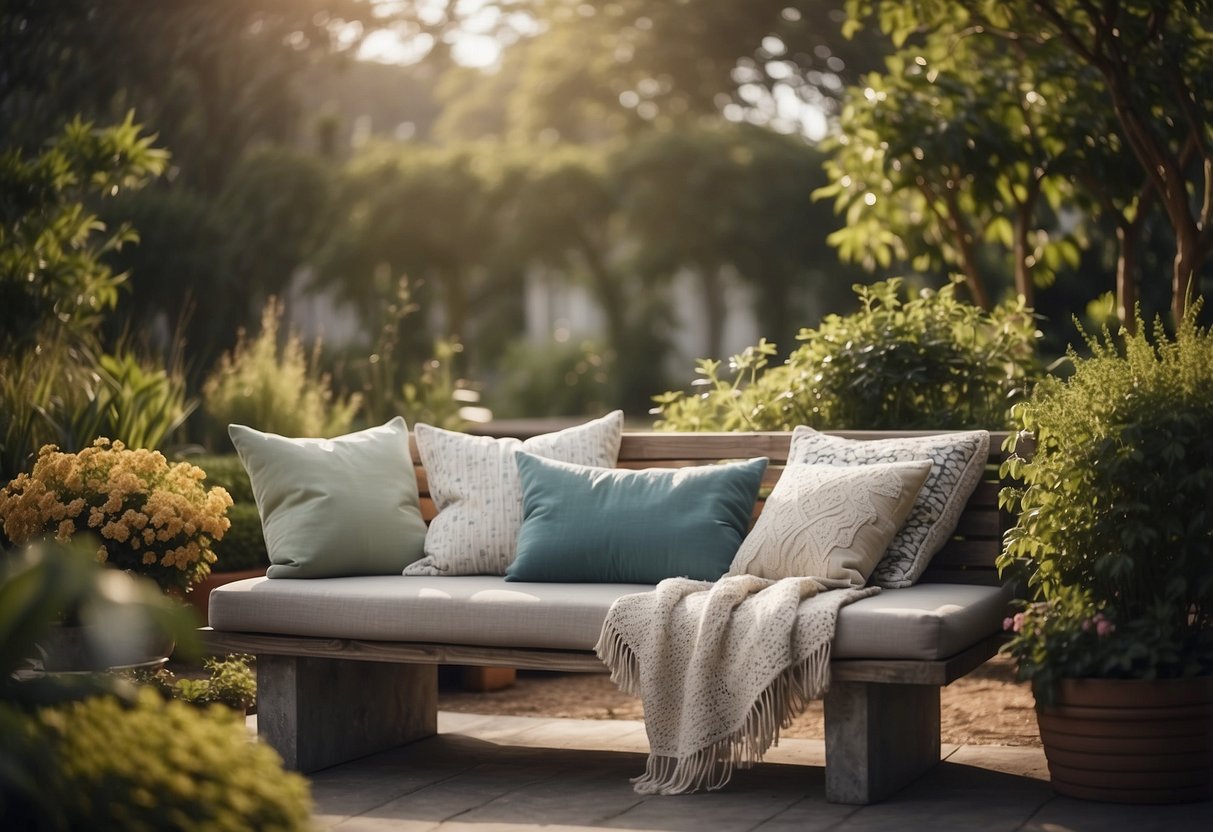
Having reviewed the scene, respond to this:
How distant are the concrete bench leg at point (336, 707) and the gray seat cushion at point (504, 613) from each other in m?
0.15

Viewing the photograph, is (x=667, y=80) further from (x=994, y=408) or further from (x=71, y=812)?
(x=71, y=812)

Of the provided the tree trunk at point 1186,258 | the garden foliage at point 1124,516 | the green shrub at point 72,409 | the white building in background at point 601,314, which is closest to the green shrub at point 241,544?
the green shrub at point 72,409

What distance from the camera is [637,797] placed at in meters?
3.56

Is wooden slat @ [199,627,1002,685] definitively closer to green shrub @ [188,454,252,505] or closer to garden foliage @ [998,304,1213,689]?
garden foliage @ [998,304,1213,689]

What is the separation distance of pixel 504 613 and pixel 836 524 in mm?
802

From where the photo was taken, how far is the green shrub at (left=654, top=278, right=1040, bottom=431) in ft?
15.6

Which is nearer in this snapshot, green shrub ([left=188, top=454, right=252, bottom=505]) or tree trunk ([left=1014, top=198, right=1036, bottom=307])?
green shrub ([left=188, top=454, right=252, bottom=505])

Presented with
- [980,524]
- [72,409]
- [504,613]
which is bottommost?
[504,613]

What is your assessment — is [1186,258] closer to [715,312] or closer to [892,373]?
[892,373]

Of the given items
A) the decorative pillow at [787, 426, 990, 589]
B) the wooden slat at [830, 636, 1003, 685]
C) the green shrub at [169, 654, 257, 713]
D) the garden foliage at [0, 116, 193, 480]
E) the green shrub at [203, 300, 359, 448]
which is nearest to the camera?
the wooden slat at [830, 636, 1003, 685]

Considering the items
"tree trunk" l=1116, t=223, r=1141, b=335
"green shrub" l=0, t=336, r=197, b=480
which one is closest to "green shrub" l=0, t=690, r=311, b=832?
"green shrub" l=0, t=336, r=197, b=480

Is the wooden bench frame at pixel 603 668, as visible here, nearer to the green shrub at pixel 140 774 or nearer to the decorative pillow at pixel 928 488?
the decorative pillow at pixel 928 488

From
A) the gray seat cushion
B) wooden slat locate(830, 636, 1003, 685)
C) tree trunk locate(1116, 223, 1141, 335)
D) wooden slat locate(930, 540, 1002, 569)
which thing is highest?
tree trunk locate(1116, 223, 1141, 335)

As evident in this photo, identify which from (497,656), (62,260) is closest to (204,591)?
(497,656)
